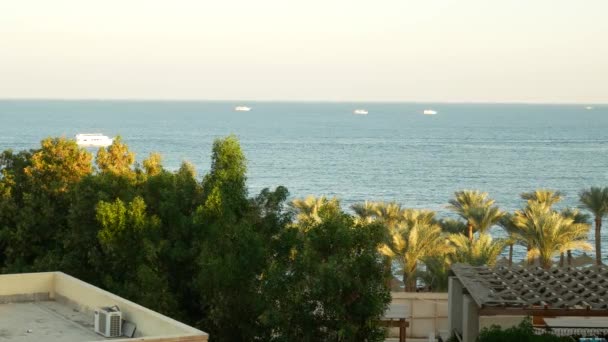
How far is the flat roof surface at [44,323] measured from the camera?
695 inches

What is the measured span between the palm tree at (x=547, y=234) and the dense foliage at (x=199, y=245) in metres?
15.3

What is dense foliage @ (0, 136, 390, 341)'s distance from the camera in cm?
1850

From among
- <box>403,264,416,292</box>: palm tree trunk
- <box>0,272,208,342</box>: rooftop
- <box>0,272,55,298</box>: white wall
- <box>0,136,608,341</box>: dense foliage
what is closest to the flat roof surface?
<box>0,272,208,342</box>: rooftop

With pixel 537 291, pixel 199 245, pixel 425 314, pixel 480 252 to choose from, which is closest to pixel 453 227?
pixel 480 252

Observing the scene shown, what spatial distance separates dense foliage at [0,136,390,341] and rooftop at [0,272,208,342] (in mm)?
2386

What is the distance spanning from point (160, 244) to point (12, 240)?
22.9ft

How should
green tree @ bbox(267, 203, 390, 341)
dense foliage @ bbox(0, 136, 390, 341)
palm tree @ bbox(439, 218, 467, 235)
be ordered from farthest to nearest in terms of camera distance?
palm tree @ bbox(439, 218, 467, 235)
dense foliage @ bbox(0, 136, 390, 341)
green tree @ bbox(267, 203, 390, 341)

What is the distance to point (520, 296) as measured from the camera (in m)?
22.5

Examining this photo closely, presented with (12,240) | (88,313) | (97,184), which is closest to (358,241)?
(88,313)

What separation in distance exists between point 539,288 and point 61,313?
34.1ft

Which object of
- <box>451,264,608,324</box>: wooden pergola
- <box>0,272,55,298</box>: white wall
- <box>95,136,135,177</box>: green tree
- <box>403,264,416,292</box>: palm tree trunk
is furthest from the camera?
<box>403,264,416,292</box>: palm tree trunk

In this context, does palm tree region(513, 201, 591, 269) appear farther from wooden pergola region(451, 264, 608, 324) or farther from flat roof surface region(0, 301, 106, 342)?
flat roof surface region(0, 301, 106, 342)

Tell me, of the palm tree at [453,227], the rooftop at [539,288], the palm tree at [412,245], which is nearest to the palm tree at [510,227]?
the palm tree at [453,227]

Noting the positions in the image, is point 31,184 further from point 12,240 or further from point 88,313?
point 88,313
